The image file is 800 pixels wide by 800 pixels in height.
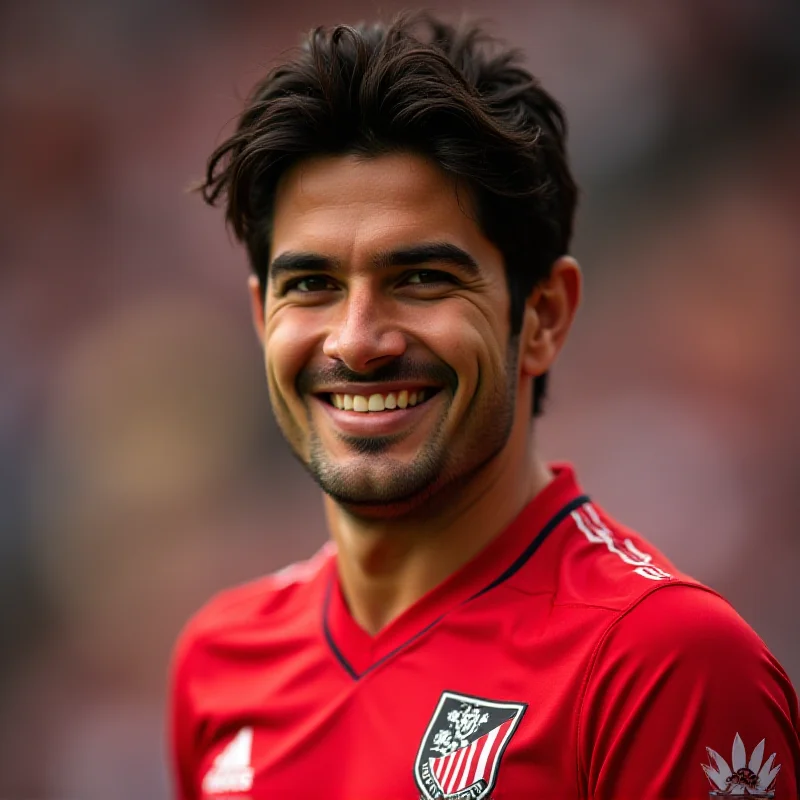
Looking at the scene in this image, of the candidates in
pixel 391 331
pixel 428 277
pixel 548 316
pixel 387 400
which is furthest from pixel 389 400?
pixel 548 316

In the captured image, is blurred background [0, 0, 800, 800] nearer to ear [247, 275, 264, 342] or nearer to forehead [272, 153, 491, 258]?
ear [247, 275, 264, 342]

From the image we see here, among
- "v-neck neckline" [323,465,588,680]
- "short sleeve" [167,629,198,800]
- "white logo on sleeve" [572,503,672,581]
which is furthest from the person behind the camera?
"short sleeve" [167,629,198,800]

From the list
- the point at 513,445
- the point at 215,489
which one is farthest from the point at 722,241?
the point at 513,445

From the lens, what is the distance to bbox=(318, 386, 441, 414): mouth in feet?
6.75

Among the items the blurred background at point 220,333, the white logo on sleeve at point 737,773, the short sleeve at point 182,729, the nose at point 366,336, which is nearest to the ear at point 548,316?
the nose at point 366,336

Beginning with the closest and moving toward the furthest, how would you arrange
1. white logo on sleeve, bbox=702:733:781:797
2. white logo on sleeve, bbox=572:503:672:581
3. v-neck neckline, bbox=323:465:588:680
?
1. white logo on sleeve, bbox=702:733:781:797
2. white logo on sleeve, bbox=572:503:672:581
3. v-neck neckline, bbox=323:465:588:680

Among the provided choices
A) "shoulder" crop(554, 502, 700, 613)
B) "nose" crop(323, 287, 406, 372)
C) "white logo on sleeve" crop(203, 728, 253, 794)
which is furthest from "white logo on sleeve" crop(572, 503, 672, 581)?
"white logo on sleeve" crop(203, 728, 253, 794)

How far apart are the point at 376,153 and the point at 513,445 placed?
67 cm

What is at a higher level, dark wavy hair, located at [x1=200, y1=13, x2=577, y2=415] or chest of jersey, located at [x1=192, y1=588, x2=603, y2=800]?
dark wavy hair, located at [x1=200, y1=13, x2=577, y2=415]

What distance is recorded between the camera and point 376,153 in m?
2.08

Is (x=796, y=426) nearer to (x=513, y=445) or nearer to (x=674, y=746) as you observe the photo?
(x=513, y=445)

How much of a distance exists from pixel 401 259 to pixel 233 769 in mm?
1130

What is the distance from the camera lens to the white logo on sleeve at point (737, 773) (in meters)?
1.67

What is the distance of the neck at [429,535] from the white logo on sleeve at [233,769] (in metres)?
0.36
